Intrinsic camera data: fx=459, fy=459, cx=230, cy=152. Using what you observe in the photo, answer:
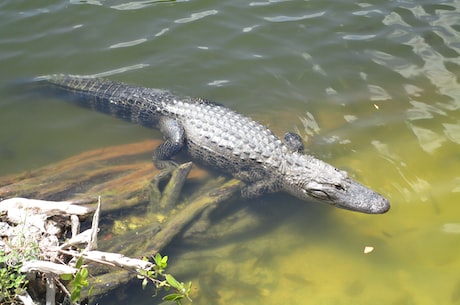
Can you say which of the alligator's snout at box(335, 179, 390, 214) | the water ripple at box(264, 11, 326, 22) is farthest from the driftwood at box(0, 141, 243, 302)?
the water ripple at box(264, 11, 326, 22)

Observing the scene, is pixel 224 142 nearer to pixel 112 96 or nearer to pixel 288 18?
pixel 112 96

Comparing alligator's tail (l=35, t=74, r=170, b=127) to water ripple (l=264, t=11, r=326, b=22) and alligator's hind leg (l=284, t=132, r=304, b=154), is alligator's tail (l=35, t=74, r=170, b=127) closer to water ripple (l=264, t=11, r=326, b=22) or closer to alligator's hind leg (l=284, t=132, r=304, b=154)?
alligator's hind leg (l=284, t=132, r=304, b=154)

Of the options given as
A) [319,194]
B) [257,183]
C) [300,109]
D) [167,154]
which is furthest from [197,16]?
[319,194]

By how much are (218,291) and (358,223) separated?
1.69 meters

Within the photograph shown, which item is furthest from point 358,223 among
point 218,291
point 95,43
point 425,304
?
point 95,43

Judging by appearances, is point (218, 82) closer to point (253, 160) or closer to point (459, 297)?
point (253, 160)

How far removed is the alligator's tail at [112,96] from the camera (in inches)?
230

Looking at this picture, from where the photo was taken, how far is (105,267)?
3.96 meters

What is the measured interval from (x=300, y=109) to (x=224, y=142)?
47.1 inches

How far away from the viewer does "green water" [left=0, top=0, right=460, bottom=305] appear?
14.4 ft

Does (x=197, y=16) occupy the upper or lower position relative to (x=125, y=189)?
upper

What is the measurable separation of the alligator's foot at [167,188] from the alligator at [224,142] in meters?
0.24

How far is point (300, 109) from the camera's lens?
5.96 meters

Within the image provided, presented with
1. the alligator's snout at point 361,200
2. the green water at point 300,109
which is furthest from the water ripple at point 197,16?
the alligator's snout at point 361,200
